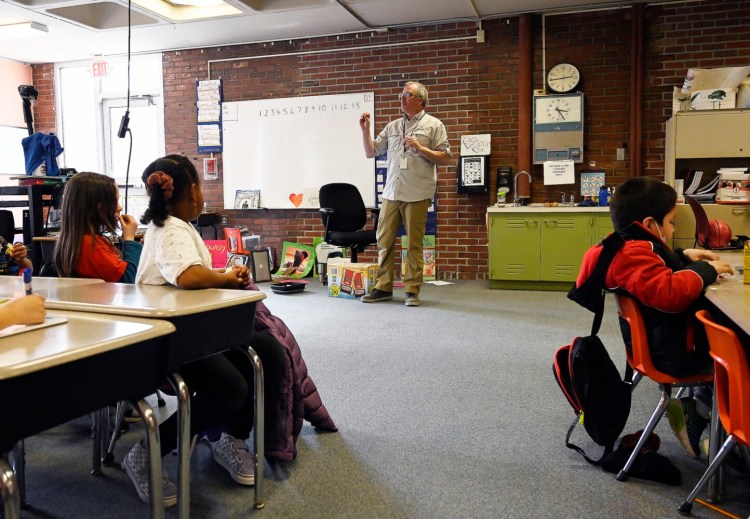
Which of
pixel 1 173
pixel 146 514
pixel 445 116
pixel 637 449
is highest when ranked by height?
pixel 445 116

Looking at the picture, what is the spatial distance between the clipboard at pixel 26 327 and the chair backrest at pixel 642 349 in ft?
4.68

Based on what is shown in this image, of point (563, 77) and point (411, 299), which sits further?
point (563, 77)

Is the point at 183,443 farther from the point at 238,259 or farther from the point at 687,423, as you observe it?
the point at 238,259

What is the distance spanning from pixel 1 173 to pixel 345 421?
676 cm

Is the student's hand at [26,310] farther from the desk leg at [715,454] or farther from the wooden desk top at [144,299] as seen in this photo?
the desk leg at [715,454]

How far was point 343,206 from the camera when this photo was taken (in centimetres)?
549

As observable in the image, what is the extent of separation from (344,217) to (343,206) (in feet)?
0.33

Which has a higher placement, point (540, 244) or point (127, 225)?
point (127, 225)

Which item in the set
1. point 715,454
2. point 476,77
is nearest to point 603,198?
point 476,77

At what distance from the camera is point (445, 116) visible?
593 cm

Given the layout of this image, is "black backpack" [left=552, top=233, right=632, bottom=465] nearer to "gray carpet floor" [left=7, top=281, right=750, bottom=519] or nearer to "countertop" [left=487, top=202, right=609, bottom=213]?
"gray carpet floor" [left=7, top=281, right=750, bottom=519]

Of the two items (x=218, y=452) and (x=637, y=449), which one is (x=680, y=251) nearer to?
(x=637, y=449)

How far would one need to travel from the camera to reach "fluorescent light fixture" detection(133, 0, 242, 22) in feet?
18.2

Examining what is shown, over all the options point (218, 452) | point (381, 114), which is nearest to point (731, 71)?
point (381, 114)
